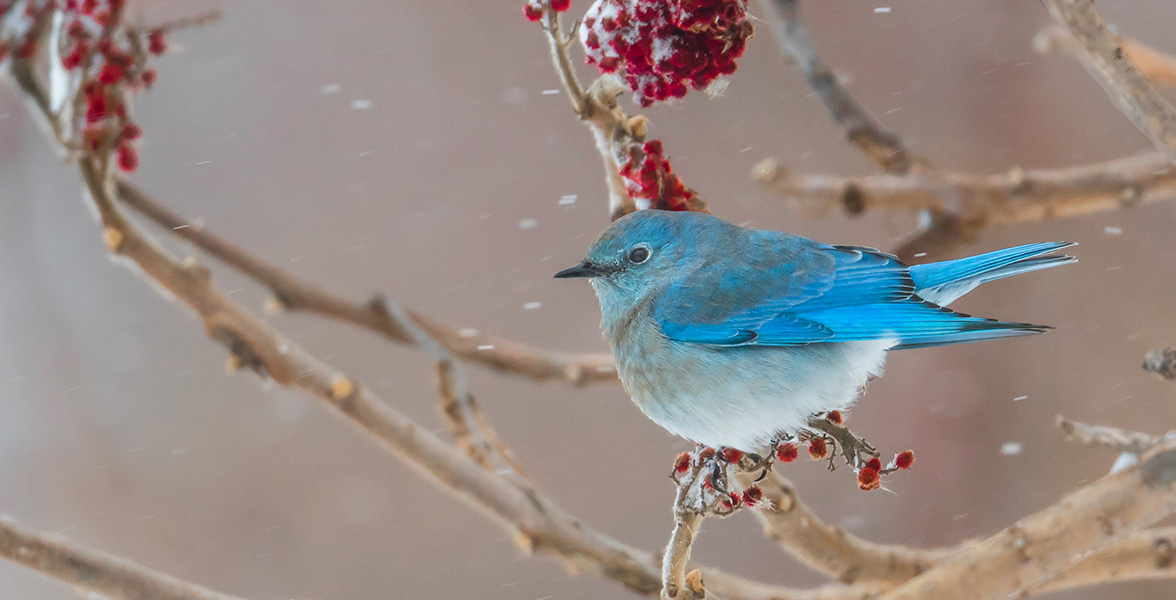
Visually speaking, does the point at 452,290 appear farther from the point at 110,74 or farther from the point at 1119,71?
the point at 1119,71

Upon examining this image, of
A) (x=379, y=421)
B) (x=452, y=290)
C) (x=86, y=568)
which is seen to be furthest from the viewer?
(x=452, y=290)

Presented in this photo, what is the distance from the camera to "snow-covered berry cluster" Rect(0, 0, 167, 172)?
→ 3.74 ft

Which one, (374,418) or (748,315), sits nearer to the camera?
(748,315)

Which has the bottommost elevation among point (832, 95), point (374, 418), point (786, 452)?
point (374, 418)

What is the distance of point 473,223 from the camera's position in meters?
2.06

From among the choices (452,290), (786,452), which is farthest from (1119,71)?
(452,290)

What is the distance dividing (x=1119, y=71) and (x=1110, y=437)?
1.05 ft

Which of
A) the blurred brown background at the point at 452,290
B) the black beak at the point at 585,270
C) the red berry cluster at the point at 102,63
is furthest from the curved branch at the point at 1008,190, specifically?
the red berry cluster at the point at 102,63

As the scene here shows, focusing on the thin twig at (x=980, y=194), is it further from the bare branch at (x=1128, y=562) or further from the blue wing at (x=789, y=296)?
the bare branch at (x=1128, y=562)

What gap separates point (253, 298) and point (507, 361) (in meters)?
1.01

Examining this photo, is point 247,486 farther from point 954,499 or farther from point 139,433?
point 954,499

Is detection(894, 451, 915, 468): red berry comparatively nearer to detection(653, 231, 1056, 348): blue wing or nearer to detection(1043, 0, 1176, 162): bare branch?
detection(653, 231, 1056, 348): blue wing

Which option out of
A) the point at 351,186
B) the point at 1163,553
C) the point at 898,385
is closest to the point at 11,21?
the point at 351,186

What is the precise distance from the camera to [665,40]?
2.53 ft
